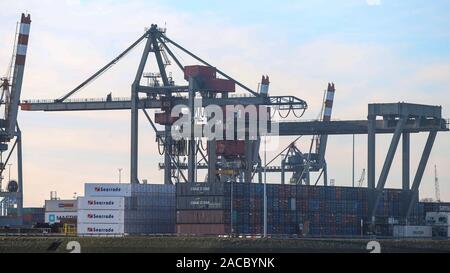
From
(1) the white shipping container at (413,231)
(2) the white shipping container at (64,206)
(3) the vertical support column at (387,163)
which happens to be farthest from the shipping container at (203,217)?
(2) the white shipping container at (64,206)

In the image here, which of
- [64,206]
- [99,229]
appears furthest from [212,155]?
[64,206]

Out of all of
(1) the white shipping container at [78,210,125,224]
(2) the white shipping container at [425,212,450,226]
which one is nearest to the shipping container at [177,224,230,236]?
Result: (1) the white shipping container at [78,210,125,224]

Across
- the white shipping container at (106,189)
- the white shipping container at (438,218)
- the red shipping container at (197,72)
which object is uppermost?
the red shipping container at (197,72)

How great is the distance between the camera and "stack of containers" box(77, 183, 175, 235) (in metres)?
153

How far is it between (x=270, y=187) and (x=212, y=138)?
66.5 ft

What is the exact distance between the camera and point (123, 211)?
15312cm

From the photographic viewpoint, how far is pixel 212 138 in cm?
17350

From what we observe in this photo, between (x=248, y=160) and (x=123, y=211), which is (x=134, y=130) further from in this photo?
(x=123, y=211)

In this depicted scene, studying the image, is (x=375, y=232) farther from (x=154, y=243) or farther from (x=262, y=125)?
(x=154, y=243)

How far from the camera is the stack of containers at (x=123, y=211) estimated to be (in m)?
153

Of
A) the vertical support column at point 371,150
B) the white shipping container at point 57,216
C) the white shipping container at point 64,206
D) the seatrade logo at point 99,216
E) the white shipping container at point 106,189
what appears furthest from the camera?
the white shipping container at point 64,206

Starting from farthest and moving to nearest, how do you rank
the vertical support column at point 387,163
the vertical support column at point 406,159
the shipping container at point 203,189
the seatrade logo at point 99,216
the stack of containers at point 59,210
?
the stack of containers at point 59,210, the vertical support column at point 406,159, the vertical support column at point 387,163, the seatrade logo at point 99,216, the shipping container at point 203,189

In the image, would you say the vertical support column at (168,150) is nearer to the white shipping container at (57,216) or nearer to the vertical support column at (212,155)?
the vertical support column at (212,155)

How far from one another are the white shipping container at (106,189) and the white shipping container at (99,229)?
3746mm
